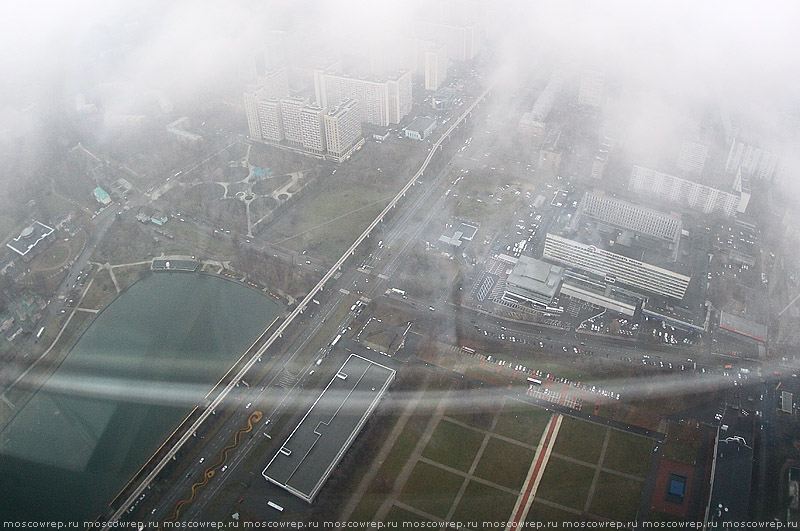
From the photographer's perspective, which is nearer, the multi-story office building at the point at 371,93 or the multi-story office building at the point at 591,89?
the multi-story office building at the point at 371,93

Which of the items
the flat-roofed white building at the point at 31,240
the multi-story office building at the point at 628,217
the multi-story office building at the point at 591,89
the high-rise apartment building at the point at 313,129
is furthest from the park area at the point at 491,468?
the multi-story office building at the point at 591,89

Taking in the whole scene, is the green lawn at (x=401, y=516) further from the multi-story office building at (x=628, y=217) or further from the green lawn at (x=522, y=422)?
the multi-story office building at (x=628, y=217)

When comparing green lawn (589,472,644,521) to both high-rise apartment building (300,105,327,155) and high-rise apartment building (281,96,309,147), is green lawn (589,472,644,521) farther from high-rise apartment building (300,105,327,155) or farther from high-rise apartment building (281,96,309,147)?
high-rise apartment building (281,96,309,147)

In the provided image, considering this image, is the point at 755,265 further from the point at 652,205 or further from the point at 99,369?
the point at 99,369

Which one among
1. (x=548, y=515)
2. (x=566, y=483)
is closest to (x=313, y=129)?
(x=566, y=483)

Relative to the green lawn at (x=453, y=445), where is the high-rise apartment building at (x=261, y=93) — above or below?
above
